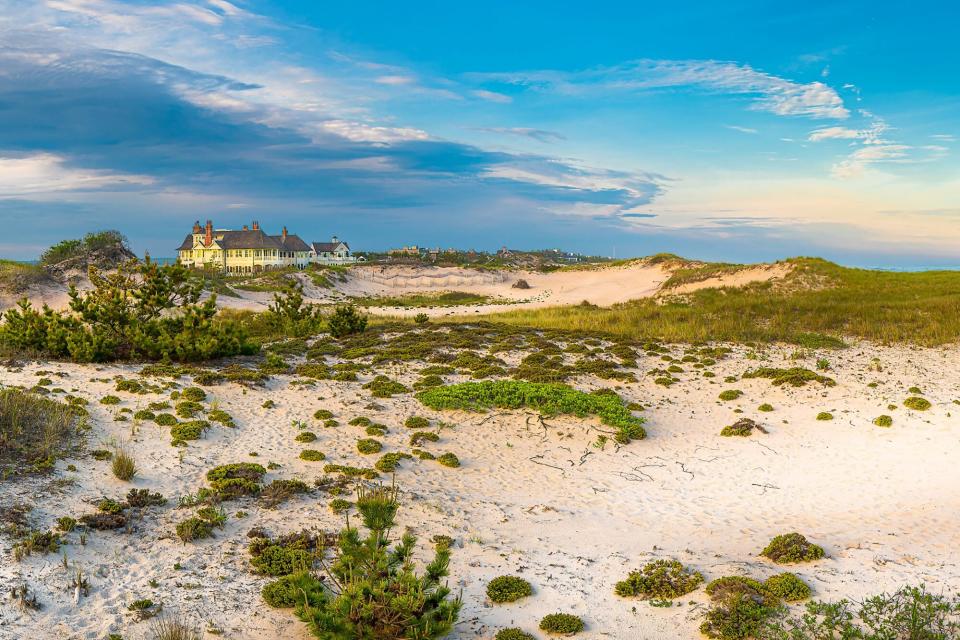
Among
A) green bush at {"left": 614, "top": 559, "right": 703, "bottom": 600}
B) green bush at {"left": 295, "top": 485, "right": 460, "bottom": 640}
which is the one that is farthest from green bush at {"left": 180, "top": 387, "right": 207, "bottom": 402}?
green bush at {"left": 614, "top": 559, "right": 703, "bottom": 600}

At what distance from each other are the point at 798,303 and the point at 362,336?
23.6 metres

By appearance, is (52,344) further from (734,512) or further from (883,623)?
(883,623)

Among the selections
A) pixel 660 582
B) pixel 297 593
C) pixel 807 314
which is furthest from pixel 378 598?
pixel 807 314

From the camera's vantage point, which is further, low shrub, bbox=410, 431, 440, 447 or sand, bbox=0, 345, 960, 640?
low shrub, bbox=410, 431, 440, 447

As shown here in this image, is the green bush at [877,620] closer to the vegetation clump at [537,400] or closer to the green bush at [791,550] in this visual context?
the green bush at [791,550]

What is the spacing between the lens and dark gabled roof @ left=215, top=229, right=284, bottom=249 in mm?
83500

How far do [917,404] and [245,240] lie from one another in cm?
8229

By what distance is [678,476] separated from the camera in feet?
43.4

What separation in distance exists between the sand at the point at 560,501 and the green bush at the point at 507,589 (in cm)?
17

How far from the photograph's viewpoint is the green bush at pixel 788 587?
7.99 metres

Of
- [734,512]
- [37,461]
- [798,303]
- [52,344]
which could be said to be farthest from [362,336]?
[798,303]

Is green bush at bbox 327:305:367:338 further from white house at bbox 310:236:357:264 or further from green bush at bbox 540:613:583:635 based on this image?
white house at bbox 310:236:357:264

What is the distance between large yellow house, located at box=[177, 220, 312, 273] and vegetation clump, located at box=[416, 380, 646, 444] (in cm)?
6879

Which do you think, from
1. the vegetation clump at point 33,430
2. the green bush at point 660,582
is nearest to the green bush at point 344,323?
the vegetation clump at point 33,430
